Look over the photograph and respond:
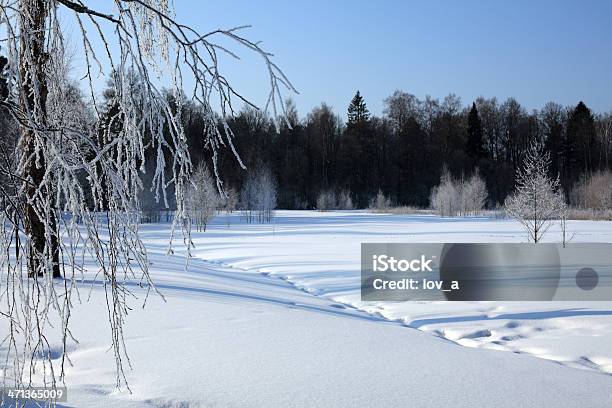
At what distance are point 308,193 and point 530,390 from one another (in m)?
50.9

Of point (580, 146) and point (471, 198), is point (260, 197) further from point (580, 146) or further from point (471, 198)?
point (580, 146)

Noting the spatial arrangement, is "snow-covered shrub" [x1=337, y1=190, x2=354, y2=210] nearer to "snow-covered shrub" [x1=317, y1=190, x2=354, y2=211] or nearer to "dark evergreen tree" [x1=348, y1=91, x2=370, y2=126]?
"snow-covered shrub" [x1=317, y1=190, x2=354, y2=211]

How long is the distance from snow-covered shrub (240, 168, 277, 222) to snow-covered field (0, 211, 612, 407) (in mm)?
25951

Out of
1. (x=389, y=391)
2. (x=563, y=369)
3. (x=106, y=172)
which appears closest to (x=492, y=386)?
(x=389, y=391)

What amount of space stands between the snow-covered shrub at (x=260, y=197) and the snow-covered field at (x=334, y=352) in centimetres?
2595

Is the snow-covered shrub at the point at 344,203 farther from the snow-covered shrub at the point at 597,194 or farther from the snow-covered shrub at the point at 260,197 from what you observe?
the snow-covered shrub at the point at 597,194

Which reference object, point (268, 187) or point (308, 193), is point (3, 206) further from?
point (308, 193)

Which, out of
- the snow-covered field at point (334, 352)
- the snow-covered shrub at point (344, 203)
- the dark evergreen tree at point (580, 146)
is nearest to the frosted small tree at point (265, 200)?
the snow-covered shrub at point (344, 203)

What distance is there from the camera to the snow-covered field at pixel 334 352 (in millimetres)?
3314

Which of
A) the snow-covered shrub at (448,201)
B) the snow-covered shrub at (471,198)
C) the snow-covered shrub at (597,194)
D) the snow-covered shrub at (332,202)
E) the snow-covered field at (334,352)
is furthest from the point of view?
A: the snow-covered shrub at (332,202)

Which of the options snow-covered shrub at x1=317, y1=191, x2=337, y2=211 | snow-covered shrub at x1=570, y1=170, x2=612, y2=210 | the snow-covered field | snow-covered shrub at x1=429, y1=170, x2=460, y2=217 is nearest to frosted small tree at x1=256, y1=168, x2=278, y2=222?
snow-covered shrub at x1=317, y1=191, x2=337, y2=211

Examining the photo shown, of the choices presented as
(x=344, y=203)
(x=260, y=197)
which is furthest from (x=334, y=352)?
(x=344, y=203)

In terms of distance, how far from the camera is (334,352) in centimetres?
428

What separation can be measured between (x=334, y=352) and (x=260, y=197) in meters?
30.7
